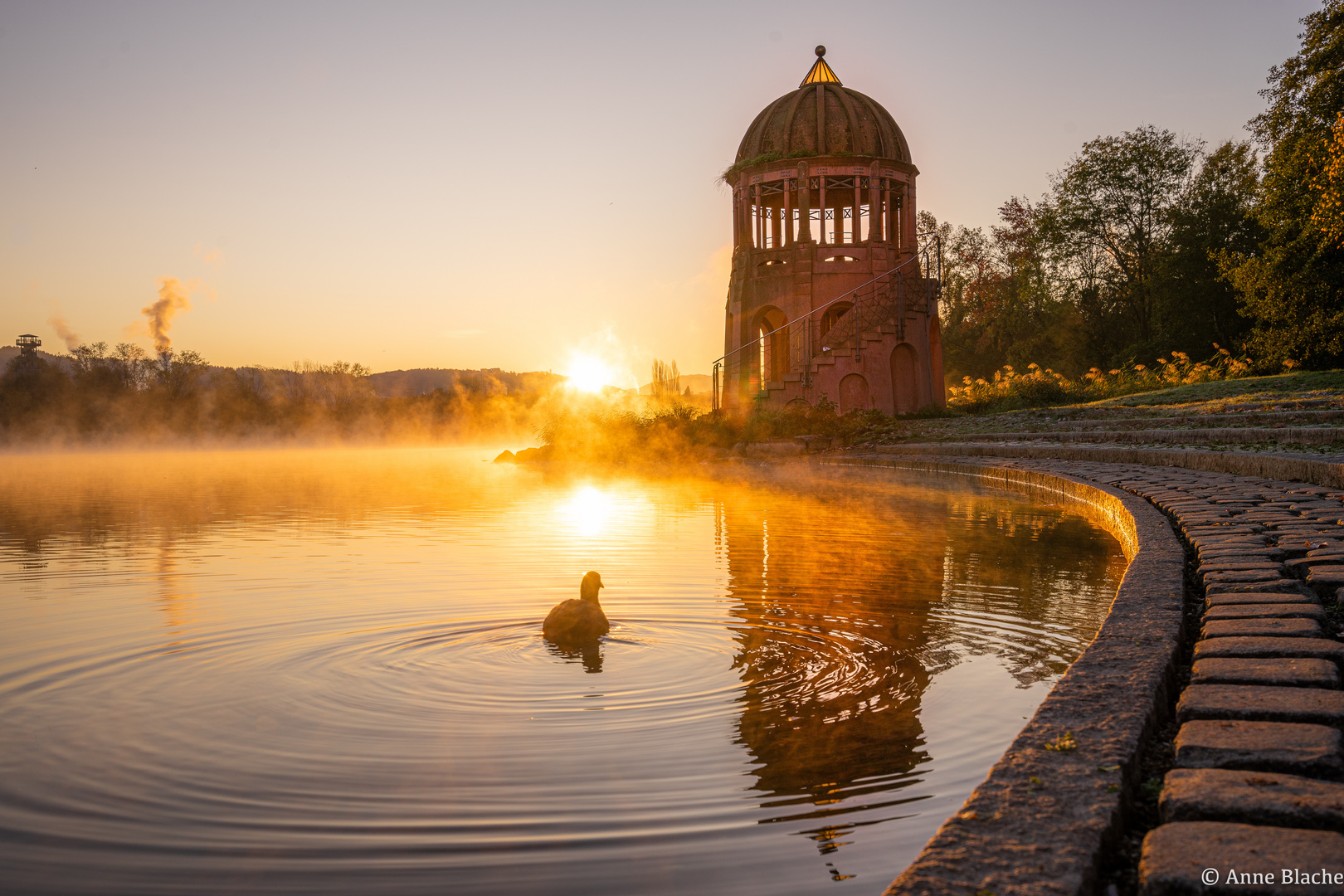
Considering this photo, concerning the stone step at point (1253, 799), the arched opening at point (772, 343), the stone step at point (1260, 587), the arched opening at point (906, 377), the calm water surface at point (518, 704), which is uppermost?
the arched opening at point (772, 343)

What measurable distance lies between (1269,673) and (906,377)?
26.6 meters

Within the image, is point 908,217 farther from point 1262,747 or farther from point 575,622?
point 1262,747

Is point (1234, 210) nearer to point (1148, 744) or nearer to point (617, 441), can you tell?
point (617, 441)

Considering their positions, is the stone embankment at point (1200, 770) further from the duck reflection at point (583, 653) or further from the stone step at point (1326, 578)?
the duck reflection at point (583, 653)

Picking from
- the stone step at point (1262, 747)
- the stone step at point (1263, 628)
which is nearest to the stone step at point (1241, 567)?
the stone step at point (1263, 628)

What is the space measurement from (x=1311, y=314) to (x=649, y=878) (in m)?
31.8

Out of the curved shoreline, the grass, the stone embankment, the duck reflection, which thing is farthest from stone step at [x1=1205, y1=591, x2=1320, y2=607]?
the grass

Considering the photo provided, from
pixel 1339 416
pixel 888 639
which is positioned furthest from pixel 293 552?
pixel 1339 416

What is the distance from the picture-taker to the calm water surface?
3.05m

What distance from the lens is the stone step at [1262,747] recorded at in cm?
246

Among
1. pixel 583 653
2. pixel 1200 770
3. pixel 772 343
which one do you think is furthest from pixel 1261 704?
pixel 772 343

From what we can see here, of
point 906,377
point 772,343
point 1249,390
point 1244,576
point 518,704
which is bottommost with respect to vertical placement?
point 518,704

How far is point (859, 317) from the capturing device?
27703 mm

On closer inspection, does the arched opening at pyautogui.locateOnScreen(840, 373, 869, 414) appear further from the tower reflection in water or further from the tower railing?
the tower reflection in water
